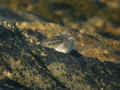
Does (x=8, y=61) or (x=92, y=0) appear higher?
(x=8, y=61)

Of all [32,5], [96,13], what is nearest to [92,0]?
[96,13]

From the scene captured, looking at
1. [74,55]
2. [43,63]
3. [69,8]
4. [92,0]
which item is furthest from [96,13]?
[43,63]

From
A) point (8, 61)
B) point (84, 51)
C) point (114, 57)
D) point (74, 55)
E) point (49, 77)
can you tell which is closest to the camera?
point (8, 61)

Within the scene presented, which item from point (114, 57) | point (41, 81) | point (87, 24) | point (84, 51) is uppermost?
point (41, 81)

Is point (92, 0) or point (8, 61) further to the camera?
point (92, 0)

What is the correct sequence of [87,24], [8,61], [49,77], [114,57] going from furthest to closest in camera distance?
[87,24]
[114,57]
[49,77]
[8,61]

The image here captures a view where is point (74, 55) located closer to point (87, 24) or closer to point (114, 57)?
point (114, 57)

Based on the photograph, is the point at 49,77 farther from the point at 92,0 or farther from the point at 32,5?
the point at 92,0
